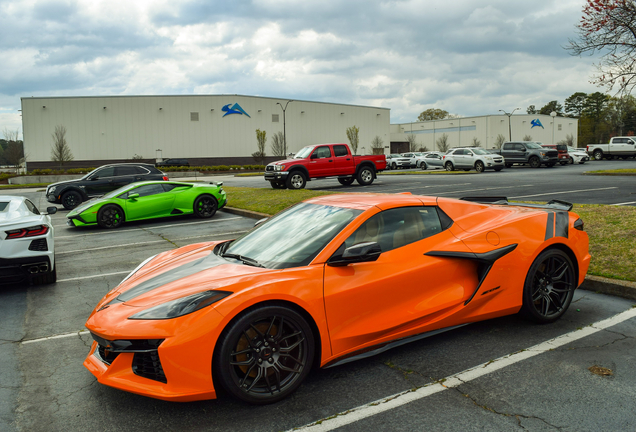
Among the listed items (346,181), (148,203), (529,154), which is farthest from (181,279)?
(529,154)

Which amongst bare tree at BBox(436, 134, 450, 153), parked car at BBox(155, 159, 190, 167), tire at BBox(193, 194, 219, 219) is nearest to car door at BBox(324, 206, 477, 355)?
tire at BBox(193, 194, 219, 219)

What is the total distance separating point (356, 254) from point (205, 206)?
11.0 meters

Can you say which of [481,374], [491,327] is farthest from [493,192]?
[481,374]

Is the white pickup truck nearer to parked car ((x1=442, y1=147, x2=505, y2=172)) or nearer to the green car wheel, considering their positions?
parked car ((x1=442, y1=147, x2=505, y2=172))

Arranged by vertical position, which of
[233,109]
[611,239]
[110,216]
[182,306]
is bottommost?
[611,239]

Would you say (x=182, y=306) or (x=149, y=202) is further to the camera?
(x=149, y=202)

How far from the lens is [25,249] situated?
6355 millimetres

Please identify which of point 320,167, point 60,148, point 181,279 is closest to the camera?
point 181,279

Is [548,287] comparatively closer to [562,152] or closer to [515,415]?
[515,415]

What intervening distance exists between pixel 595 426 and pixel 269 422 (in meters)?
1.92

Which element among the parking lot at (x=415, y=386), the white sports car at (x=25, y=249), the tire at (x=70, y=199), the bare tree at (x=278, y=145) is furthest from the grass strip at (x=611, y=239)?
the bare tree at (x=278, y=145)

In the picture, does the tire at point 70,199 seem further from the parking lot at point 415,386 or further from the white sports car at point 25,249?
the parking lot at point 415,386

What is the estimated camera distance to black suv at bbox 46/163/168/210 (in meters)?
17.9

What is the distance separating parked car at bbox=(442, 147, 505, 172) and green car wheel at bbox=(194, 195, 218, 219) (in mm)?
22549
